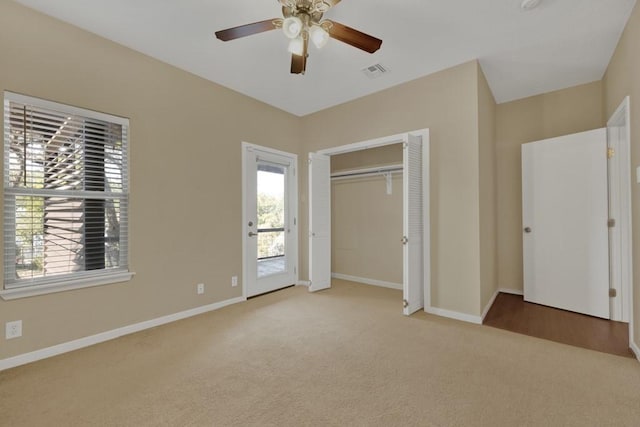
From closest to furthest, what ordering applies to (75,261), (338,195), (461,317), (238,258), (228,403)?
1. (228,403)
2. (75,261)
3. (461,317)
4. (238,258)
5. (338,195)

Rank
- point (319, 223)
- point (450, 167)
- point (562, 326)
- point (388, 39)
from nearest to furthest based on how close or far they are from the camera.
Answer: point (388, 39), point (562, 326), point (450, 167), point (319, 223)

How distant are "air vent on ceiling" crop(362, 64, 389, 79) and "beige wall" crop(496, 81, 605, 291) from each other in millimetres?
2191

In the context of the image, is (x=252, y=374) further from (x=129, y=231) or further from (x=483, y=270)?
(x=483, y=270)

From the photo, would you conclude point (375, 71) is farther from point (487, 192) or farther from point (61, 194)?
point (61, 194)

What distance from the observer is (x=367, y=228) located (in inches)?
194

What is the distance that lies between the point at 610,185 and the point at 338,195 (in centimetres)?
364

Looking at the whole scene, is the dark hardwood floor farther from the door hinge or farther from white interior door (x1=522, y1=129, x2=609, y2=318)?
the door hinge

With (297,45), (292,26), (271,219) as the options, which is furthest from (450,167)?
(271,219)

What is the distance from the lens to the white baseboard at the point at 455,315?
3.04 m

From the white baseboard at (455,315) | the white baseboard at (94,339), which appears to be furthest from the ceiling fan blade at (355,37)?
the white baseboard at (94,339)

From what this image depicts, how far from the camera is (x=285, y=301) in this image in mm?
3844

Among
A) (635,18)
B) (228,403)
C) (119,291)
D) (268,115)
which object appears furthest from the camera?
(268,115)

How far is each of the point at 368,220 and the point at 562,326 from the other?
2817mm

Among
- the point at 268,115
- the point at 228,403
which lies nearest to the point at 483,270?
the point at 228,403
